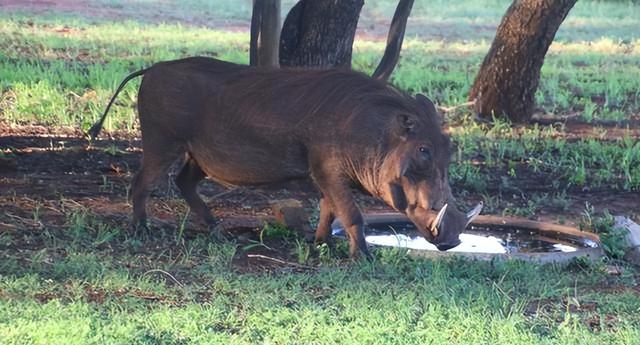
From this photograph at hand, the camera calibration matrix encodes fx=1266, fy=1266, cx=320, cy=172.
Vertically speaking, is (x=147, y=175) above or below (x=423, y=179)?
below

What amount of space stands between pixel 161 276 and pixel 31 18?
11.6m

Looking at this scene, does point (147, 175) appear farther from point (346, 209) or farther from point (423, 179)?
point (423, 179)

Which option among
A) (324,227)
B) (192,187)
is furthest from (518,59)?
(324,227)

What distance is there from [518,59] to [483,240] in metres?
3.73

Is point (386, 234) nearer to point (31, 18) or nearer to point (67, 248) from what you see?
point (67, 248)

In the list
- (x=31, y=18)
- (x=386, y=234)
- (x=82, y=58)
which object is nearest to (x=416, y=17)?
(x=31, y=18)

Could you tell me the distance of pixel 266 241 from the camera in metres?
6.38

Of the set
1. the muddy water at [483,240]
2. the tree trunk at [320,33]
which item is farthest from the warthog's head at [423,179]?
the tree trunk at [320,33]

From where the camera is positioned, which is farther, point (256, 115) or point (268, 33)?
point (268, 33)

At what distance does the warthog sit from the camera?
18.6 ft

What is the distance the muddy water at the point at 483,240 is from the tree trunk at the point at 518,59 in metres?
3.56

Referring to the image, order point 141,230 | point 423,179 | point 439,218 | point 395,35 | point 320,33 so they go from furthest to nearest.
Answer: point 320,33, point 395,35, point 141,230, point 423,179, point 439,218

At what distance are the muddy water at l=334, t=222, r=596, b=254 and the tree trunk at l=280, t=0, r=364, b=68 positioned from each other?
1.67 meters

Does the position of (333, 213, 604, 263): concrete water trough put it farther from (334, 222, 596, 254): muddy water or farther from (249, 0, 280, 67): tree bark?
(249, 0, 280, 67): tree bark
